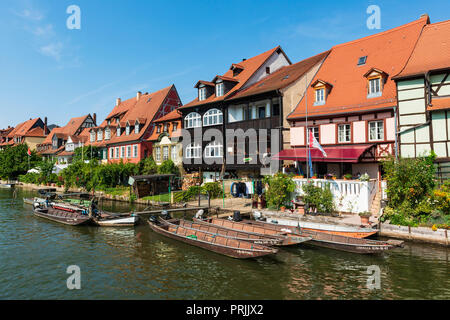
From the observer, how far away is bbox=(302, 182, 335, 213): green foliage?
19.4 meters

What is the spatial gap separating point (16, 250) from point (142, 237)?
21.9ft

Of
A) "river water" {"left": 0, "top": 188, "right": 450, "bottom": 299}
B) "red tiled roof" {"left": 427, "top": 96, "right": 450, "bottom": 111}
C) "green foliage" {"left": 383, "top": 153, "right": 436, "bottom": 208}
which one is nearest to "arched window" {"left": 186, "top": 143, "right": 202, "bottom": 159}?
"river water" {"left": 0, "top": 188, "right": 450, "bottom": 299}

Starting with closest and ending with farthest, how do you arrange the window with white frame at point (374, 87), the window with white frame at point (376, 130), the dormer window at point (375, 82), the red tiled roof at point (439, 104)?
the red tiled roof at point (439, 104), the window with white frame at point (376, 130), the dormer window at point (375, 82), the window with white frame at point (374, 87)

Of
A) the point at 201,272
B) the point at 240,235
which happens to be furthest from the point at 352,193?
the point at 201,272

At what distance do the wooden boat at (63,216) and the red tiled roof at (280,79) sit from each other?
1766cm

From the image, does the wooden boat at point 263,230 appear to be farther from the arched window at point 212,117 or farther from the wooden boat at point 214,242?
the arched window at point 212,117

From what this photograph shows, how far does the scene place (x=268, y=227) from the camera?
17250 millimetres

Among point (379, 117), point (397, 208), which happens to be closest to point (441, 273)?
point (397, 208)

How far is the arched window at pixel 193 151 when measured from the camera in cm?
3409

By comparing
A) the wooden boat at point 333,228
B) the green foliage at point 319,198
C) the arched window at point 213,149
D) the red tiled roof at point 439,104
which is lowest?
the wooden boat at point 333,228

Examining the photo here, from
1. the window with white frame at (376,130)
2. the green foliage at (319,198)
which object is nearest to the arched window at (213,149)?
the green foliage at (319,198)

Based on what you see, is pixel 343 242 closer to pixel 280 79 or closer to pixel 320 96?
pixel 320 96

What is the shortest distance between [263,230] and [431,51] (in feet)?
57.8
